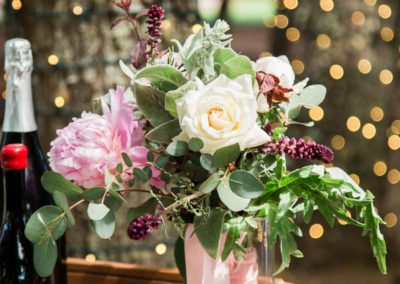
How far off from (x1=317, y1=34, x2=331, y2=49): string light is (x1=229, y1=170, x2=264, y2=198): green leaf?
2403 mm

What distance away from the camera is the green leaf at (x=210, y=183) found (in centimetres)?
77

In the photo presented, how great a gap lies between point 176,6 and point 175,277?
2.49 ft

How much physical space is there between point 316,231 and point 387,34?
35.3 inches

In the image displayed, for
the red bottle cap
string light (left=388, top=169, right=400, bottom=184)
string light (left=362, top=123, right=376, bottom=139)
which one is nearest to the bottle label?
the red bottle cap

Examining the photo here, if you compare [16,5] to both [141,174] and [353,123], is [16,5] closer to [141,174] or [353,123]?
[141,174]

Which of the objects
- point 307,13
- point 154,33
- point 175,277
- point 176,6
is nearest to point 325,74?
point 307,13

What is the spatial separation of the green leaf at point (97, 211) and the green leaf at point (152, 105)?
108mm

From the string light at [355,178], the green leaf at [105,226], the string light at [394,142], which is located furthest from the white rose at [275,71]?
the string light at [394,142]

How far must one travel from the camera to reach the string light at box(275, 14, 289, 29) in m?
3.08

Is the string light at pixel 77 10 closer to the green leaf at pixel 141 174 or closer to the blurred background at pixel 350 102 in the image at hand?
the blurred background at pixel 350 102

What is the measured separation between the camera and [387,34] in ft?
10.2

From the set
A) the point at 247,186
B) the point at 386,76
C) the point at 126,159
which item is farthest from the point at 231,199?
the point at 386,76

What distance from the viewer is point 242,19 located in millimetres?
5203

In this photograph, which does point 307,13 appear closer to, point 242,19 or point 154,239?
point 154,239
